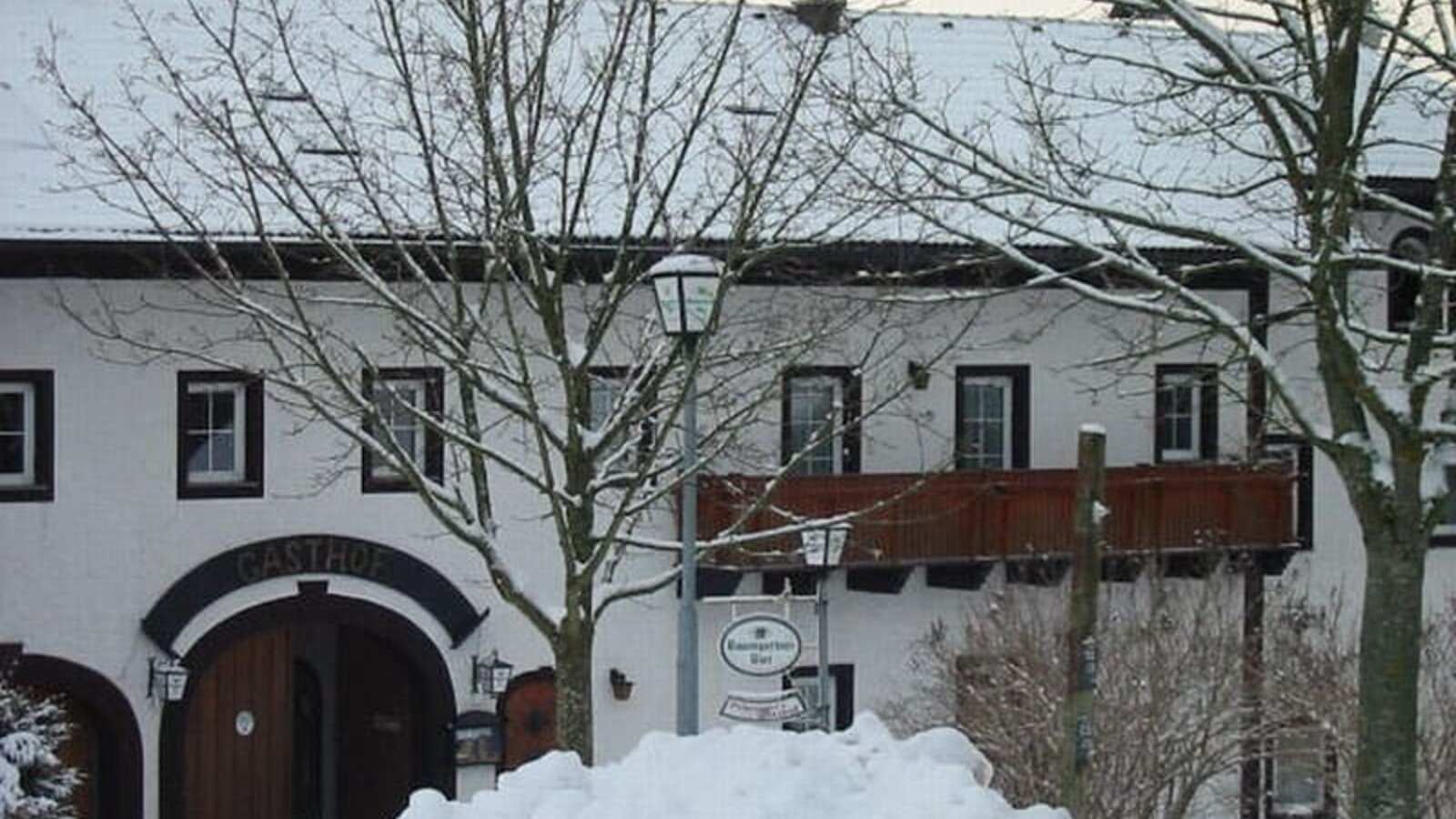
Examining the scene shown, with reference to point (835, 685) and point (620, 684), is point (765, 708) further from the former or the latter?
point (835, 685)

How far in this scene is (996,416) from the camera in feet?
75.7

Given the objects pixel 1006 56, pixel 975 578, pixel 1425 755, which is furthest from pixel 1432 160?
pixel 1425 755

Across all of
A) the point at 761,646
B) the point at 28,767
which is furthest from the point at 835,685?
the point at 28,767

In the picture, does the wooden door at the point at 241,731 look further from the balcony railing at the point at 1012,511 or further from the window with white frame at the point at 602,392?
the balcony railing at the point at 1012,511

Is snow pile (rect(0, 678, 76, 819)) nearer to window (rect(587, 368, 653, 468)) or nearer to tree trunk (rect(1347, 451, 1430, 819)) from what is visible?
Result: window (rect(587, 368, 653, 468))

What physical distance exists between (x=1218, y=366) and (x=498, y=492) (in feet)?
26.8

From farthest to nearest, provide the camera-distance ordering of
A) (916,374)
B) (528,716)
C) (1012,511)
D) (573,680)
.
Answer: (1012,511) < (528,716) < (916,374) < (573,680)

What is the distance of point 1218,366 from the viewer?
1502cm

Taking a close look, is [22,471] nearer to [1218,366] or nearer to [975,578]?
[975,578]

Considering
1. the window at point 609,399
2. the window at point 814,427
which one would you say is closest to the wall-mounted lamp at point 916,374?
the window at point 814,427

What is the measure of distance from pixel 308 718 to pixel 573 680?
35.4 ft

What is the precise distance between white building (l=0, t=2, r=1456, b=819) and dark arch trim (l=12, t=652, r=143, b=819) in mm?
25

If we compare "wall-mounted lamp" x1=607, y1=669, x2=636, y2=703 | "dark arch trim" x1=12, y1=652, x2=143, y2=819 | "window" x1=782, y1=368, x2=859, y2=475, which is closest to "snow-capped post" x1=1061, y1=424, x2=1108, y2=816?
"window" x1=782, y1=368, x2=859, y2=475

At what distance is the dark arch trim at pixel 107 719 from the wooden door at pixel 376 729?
8.90 ft
